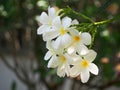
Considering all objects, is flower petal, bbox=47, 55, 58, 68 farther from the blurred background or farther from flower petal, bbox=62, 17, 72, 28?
the blurred background

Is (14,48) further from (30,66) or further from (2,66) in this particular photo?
(2,66)

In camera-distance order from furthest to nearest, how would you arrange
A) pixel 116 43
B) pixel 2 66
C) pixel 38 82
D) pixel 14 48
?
pixel 2 66 → pixel 38 82 → pixel 14 48 → pixel 116 43

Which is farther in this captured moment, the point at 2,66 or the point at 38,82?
the point at 2,66

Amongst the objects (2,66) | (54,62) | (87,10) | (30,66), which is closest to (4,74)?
(2,66)

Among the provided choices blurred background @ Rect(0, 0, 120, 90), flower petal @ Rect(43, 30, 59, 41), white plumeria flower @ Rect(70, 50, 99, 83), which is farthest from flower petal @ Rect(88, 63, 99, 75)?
blurred background @ Rect(0, 0, 120, 90)

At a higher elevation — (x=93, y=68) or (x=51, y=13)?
(x=51, y=13)

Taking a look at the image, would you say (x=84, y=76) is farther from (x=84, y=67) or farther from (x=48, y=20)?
(x=48, y=20)

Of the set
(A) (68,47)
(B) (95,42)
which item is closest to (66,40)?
(A) (68,47)
